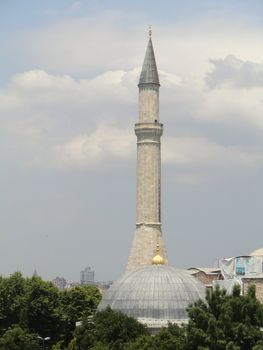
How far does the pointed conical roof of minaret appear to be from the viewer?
69.2 meters

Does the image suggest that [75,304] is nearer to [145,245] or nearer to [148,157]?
[145,245]

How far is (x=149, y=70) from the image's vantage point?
69.5 metres

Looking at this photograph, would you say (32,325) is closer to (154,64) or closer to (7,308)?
(7,308)

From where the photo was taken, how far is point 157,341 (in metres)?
36.5

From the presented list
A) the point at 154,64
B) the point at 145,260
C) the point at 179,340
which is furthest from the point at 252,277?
the point at 179,340

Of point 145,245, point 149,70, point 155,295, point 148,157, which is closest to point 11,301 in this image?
point 145,245

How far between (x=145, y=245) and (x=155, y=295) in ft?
65.3

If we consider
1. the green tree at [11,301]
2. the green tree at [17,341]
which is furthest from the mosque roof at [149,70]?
the green tree at [17,341]

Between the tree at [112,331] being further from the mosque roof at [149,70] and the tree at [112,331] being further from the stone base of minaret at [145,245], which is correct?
the mosque roof at [149,70]

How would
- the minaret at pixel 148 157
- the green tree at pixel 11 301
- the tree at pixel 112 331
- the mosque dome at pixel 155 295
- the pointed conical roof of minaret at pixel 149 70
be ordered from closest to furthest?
the tree at pixel 112 331 → the mosque dome at pixel 155 295 → the green tree at pixel 11 301 → the minaret at pixel 148 157 → the pointed conical roof of minaret at pixel 149 70

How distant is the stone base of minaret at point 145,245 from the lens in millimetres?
66125

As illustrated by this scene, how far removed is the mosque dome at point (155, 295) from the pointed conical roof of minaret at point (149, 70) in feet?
76.3

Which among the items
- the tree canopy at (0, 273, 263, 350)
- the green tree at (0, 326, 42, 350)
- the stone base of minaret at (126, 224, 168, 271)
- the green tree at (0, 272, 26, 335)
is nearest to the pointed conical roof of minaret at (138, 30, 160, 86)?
the stone base of minaret at (126, 224, 168, 271)

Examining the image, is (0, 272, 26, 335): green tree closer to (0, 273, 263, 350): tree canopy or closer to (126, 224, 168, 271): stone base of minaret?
(0, 273, 263, 350): tree canopy
